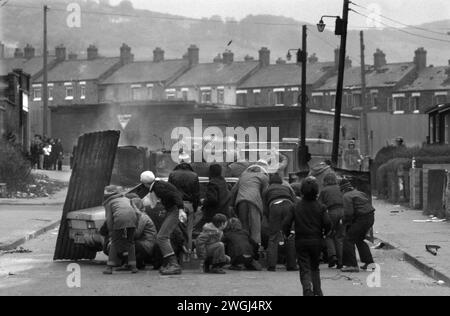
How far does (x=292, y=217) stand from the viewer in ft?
43.2

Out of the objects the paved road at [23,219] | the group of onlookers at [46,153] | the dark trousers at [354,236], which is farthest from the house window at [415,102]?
the dark trousers at [354,236]

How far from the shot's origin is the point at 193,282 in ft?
49.9

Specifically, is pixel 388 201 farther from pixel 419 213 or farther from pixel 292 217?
pixel 292 217

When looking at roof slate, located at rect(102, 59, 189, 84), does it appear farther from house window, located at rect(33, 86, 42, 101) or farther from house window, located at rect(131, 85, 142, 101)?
house window, located at rect(33, 86, 42, 101)

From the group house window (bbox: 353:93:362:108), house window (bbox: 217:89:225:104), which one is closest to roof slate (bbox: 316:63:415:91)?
house window (bbox: 353:93:362:108)

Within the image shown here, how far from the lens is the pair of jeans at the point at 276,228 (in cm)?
1716

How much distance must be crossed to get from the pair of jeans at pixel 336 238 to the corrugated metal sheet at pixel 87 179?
4153mm

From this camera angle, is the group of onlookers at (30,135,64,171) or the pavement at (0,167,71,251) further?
the group of onlookers at (30,135,64,171)

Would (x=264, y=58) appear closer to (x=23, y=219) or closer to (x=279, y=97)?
(x=279, y=97)

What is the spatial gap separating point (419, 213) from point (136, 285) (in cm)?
1785

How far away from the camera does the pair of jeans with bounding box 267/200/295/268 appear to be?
17156mm

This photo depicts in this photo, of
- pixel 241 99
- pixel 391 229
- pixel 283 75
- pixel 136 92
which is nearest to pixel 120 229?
pixel 391 229

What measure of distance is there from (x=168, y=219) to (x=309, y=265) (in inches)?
168

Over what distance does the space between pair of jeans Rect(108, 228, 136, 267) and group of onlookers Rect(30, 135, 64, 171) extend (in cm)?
3669
